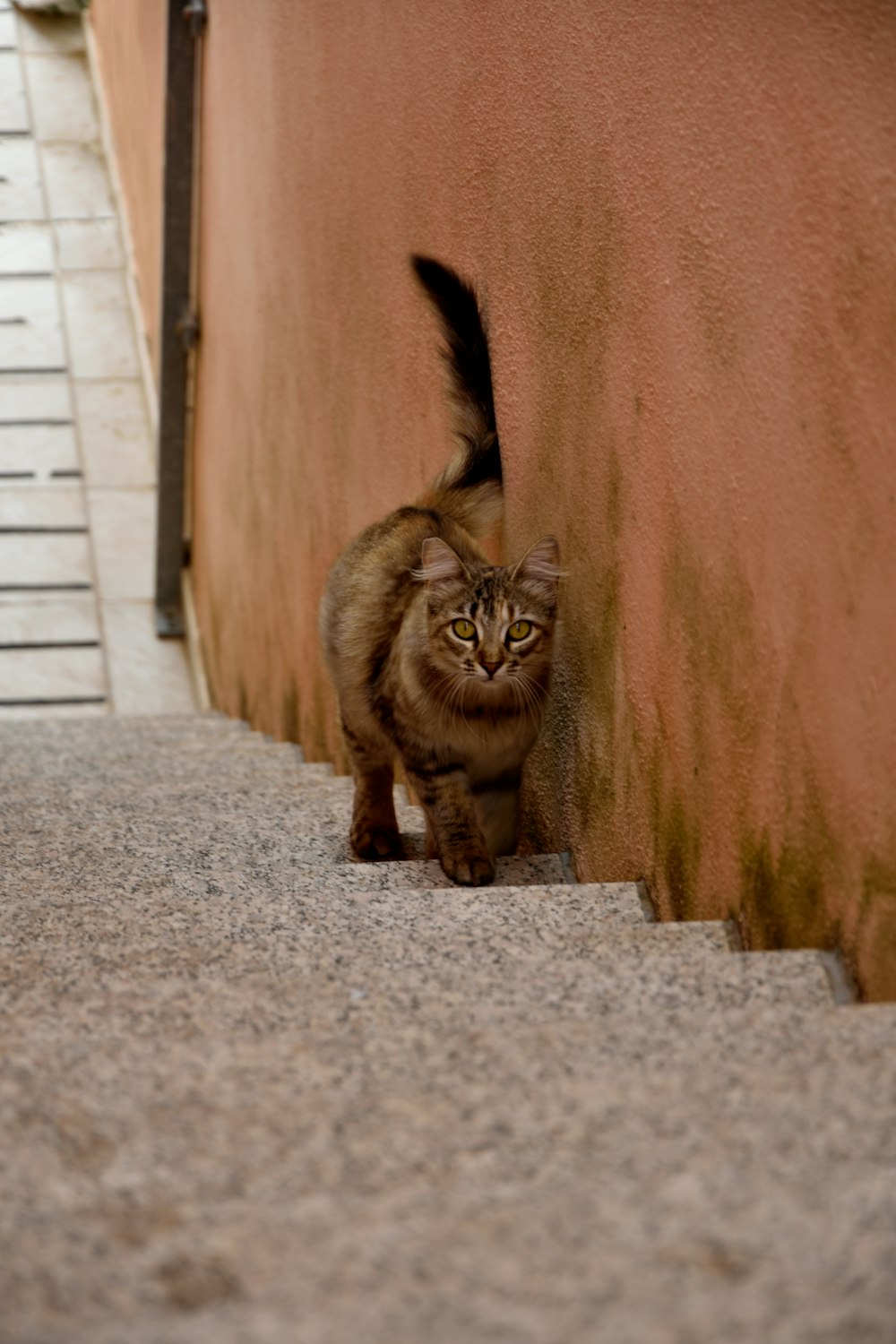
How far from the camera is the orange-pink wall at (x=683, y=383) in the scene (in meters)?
1.61

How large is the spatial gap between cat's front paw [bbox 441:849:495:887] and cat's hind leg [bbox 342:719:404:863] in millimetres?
434

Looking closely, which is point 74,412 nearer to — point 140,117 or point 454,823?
point 140,117

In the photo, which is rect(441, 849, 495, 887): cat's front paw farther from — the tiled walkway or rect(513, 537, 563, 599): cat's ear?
the tiled walkway

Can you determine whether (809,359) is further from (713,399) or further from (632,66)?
(632,66)

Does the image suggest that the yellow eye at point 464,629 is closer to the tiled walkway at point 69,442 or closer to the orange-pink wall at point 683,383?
the orange-pink wall at point 683,383

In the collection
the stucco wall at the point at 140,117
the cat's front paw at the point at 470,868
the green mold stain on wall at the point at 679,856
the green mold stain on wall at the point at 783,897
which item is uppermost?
the stucco wall at the point at 140,117

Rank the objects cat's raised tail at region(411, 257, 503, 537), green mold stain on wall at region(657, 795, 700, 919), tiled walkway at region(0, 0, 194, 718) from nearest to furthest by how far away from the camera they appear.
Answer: green mold stain on wall at region(657, 795, 700, 919)
cat's raised tail at region(411, 257, 503, 537)
tiled walkway at region(0, 0, 194, 718)

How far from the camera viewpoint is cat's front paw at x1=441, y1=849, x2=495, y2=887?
252 cm

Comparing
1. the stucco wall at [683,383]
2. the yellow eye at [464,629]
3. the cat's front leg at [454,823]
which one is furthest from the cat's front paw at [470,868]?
the yellow eye at [464,629]

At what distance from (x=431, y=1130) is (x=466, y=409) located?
194 centimetres

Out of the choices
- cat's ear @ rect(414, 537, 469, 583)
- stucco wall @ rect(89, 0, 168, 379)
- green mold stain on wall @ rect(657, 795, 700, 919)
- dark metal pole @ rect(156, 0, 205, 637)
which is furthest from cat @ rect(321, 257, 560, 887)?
stucco wall @ rect(89, 0, 168, 379)

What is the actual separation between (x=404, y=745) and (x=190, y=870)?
1.76 ft

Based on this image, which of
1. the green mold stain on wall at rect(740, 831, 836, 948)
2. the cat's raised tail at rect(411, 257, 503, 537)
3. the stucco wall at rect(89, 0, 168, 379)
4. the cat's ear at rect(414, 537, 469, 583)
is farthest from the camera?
the stucco wall at rect(89, 0, 168, 379)

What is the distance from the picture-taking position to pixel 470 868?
8.30 feet
